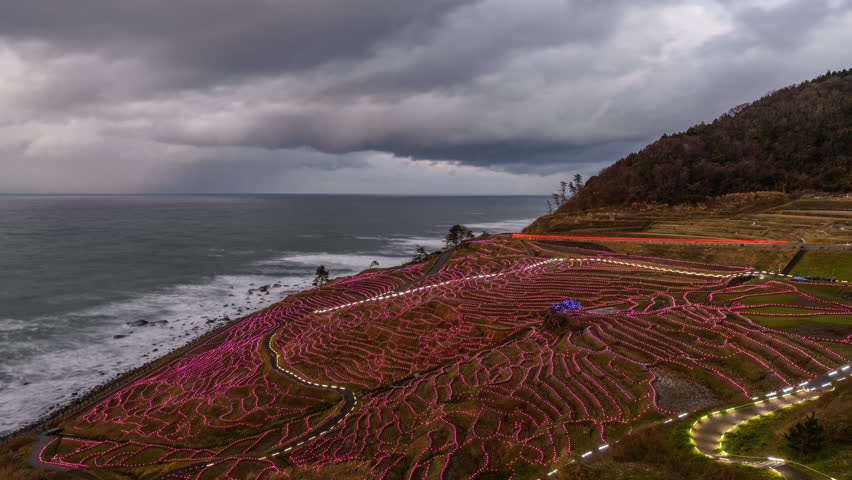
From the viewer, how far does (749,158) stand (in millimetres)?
102000

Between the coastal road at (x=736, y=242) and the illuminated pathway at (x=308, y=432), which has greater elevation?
the coastal road at (x=736, y=242)

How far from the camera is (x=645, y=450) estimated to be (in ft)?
55.7

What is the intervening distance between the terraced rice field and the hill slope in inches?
2242

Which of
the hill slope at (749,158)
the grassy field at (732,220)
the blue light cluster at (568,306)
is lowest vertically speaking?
the blue light cluster at (568,306)

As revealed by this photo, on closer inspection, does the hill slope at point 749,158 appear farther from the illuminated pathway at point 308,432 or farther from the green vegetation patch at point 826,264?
the illuminated pathway at point 308,432

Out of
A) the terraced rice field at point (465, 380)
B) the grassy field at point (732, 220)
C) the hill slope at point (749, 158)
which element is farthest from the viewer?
the hill slope at point (749, 158)

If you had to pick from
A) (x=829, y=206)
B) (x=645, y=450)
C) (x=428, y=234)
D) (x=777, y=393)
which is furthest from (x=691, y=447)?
(x=428, y=234)

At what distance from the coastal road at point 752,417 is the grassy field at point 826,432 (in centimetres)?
47

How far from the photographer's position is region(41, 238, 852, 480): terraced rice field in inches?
890

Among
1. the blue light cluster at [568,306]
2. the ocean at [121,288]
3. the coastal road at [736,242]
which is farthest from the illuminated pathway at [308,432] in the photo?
the coastal road at [736,242]

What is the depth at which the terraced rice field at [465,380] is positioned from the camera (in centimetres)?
2261

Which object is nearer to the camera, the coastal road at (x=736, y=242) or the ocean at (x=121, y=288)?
the ocean at (x=121, y=288)

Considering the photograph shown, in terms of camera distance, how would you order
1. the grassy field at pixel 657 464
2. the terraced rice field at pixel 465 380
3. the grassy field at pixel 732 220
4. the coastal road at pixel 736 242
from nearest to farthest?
the grassy field at pixel 657 464 < the terraced rice field at pixel 465 380 < the coastal road at pixel 736 242 < the grassy field at pixel 732 220

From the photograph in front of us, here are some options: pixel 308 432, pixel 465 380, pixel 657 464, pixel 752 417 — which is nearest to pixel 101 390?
pixel 308 432
